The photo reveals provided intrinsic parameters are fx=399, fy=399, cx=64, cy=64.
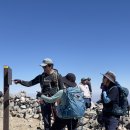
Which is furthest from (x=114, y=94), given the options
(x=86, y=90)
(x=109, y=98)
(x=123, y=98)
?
(x=86, y=90)

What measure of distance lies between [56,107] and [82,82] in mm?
7894

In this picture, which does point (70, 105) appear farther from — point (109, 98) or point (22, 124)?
point (22, 124)

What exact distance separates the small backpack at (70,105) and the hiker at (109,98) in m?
0.63

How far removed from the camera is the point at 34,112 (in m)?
20.5

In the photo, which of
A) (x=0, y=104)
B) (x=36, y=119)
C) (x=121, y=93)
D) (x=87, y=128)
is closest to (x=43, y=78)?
(x=121, y=93)

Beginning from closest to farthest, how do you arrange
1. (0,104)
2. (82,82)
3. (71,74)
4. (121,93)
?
(121,93), (71,74), (82,82), (0,104)

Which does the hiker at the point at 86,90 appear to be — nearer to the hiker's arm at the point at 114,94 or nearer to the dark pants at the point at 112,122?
the dark pants at the point at 112,122

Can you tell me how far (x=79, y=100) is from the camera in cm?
1011

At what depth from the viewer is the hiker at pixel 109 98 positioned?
9797 mm

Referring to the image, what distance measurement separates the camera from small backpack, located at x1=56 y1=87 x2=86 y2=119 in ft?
32.5

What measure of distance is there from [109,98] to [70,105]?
983mm

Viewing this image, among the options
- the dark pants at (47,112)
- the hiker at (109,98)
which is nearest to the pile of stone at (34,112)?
the dark pants at (47,112)

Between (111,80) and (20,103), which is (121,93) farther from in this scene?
(20,103)

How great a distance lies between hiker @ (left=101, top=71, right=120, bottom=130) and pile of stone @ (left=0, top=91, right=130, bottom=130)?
5.47 m
